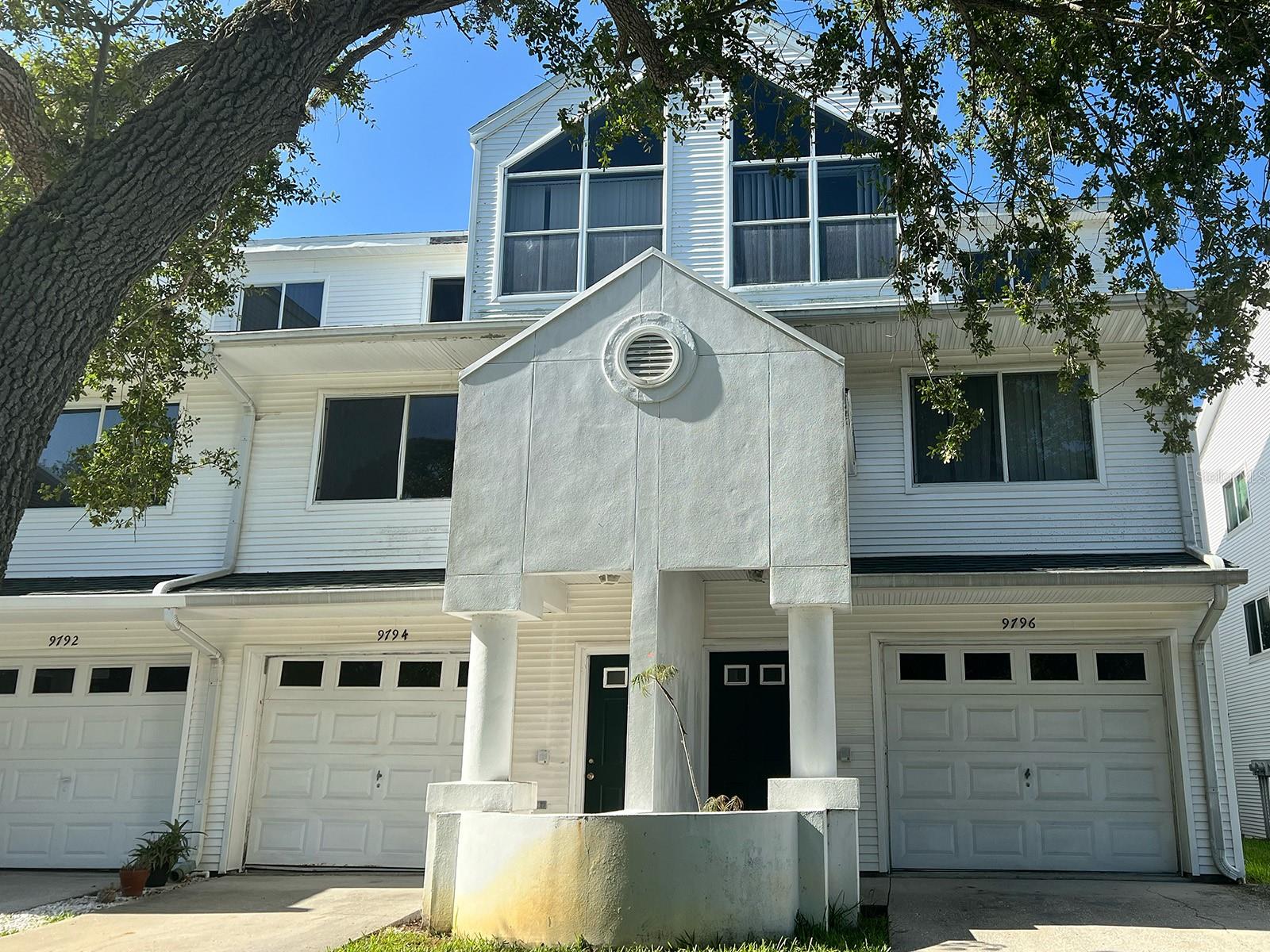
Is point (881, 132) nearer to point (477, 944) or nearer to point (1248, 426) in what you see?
point (477, 944)

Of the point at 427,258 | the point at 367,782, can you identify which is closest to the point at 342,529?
the point at 367,782

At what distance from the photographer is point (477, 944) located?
827 cm

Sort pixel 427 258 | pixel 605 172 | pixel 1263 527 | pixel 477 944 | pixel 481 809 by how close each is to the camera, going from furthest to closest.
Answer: pixel 1263 527 → pixel 427 258 → pixel 605 172 → pixel 481 809 → pixel 477 944

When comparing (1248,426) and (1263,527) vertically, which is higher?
(1248,426)

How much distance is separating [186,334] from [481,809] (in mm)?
5796

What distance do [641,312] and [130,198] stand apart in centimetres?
582

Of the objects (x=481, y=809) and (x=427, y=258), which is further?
(x=427, y=258)

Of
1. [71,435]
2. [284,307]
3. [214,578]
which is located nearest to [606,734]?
[214,578]

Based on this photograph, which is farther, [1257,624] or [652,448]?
[1257,624]

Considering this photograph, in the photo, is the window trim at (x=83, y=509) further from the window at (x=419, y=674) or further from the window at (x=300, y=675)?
the window at (x=419, y=674)

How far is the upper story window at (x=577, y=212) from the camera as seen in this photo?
14.3 meters

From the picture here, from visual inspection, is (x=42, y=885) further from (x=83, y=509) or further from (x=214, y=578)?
(x=83, y=509)

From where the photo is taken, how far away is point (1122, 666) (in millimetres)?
12438

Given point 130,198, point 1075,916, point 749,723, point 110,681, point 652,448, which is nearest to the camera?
point 130,198
